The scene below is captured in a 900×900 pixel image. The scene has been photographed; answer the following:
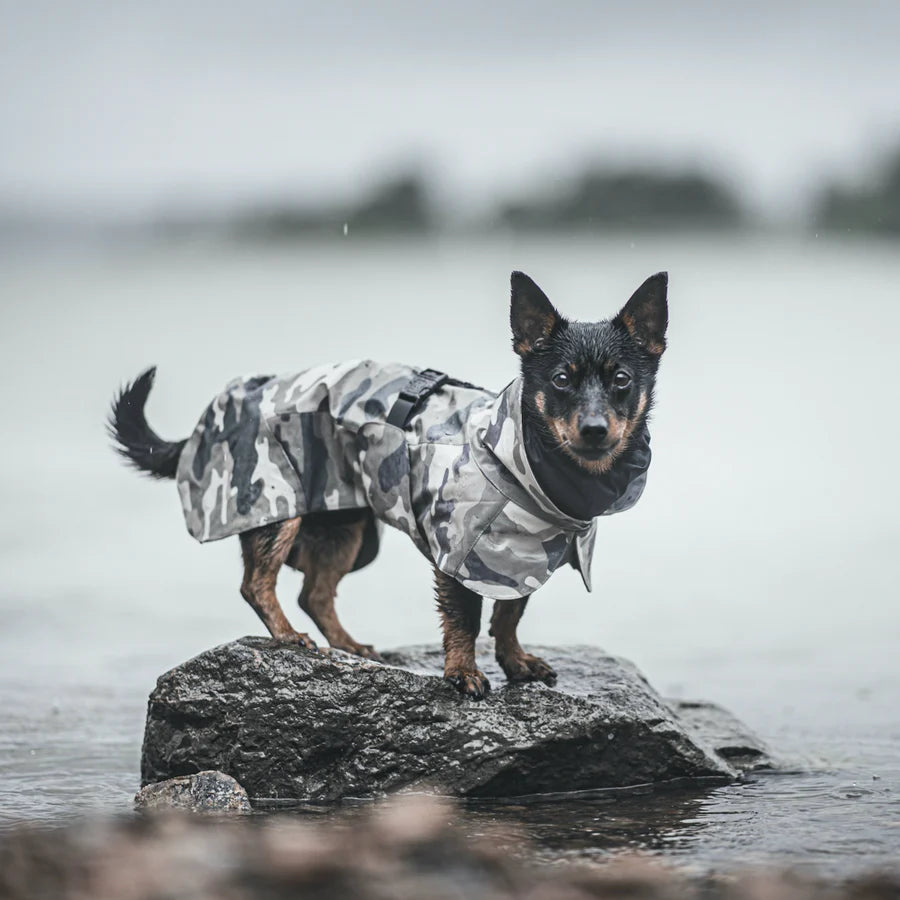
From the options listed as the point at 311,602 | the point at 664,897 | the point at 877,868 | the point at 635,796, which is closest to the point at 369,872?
the point at 664,897

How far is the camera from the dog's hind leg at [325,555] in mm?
8234

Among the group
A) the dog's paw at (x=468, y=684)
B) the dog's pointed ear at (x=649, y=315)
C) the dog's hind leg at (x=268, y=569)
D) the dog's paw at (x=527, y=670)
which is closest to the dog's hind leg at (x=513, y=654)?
the dog's paw at (x=527, y=670)

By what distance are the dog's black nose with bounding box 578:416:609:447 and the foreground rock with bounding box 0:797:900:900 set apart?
1.75 meters

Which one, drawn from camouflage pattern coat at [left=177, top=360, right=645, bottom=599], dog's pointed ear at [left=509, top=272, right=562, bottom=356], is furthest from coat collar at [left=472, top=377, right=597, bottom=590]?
dog's pointed ear at [left=509, top=272, right=562, bottom=356]

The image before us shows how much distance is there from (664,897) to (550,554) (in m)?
2.32

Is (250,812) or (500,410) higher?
(500,410)

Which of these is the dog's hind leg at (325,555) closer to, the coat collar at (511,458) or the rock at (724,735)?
the coat collar at (511,458)

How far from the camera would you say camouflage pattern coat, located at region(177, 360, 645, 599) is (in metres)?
7.20

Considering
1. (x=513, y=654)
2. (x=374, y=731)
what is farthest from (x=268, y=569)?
(x=513, y=654)

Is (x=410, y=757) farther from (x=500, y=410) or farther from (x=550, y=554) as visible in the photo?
(x=500, y=410)

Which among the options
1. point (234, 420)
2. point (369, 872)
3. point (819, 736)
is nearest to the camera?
point (369, 872)

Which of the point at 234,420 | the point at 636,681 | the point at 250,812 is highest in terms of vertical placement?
the point at 234,420

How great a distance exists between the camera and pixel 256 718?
24.5ft

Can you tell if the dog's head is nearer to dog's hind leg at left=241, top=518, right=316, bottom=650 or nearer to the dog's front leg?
the dog's front leg
